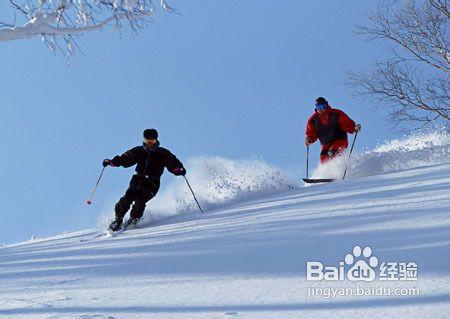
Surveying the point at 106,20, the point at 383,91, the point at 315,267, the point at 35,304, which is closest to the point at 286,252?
the point at 315,267

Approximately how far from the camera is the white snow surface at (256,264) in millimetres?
2539

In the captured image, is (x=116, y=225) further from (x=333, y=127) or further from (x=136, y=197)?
(x=333, y=127)

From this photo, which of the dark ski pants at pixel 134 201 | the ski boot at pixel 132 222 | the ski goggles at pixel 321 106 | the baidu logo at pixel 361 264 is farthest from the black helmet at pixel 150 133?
the baidu logo at pixel 361 264

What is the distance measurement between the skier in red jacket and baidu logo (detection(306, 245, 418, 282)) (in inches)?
281

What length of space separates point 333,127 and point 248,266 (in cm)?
734

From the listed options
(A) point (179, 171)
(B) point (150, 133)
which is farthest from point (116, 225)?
(B) point (150, 133)

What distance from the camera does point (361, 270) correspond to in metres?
2.98

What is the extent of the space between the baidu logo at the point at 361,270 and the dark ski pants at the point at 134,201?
4.92 m

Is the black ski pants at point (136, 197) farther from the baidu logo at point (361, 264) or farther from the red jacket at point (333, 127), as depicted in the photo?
the baidu logo at point (361, 264)

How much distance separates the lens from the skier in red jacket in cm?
1016

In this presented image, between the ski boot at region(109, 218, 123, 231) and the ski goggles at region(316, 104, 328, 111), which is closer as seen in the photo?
the ski boot at region(109, 218, 123, 231)

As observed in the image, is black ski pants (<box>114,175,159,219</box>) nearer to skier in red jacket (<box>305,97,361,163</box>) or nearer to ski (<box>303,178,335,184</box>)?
ski (<box>303,178,335,184</box>)

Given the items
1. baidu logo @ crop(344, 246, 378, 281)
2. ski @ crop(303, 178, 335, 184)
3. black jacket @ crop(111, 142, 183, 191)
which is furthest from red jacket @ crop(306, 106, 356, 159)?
baidu logo @ crop(344, 246, 378, 281)

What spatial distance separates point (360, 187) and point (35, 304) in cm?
473
